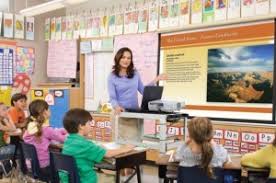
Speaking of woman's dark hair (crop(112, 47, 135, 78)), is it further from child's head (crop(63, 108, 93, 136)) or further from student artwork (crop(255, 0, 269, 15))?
student artwork (crop(255, 0, 269, 15))

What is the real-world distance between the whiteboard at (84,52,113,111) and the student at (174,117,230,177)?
3343 millimetres

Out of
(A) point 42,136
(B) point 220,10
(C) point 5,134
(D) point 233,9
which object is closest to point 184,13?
(B) point 220,10

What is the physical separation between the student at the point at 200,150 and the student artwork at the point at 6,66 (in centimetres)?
445

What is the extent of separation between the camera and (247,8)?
13.2 ft

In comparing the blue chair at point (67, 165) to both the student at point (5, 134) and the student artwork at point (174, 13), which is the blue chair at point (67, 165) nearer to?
the student at point (5, 134)

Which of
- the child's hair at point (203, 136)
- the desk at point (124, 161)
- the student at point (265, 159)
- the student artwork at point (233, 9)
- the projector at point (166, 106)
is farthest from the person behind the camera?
the student artwork at point (233, 9)

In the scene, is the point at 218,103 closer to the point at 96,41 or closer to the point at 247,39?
the point at 247,39

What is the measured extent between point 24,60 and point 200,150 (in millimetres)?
4836

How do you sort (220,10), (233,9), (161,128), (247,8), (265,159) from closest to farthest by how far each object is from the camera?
(265,159) < (161,128) < (247,8) < (233,9) < (220,10)

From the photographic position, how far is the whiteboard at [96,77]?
562 cm

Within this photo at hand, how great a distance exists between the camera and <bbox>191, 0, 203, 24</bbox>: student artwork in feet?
14.6

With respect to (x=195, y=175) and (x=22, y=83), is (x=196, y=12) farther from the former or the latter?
(x=22, y=83)

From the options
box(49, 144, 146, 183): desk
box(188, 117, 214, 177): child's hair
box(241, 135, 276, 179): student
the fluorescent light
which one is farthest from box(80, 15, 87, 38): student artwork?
box(241, 135, 276, 179): student

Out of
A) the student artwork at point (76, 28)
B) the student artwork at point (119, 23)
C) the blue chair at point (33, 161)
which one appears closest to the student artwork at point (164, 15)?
the student artwork at point (119, 23)
